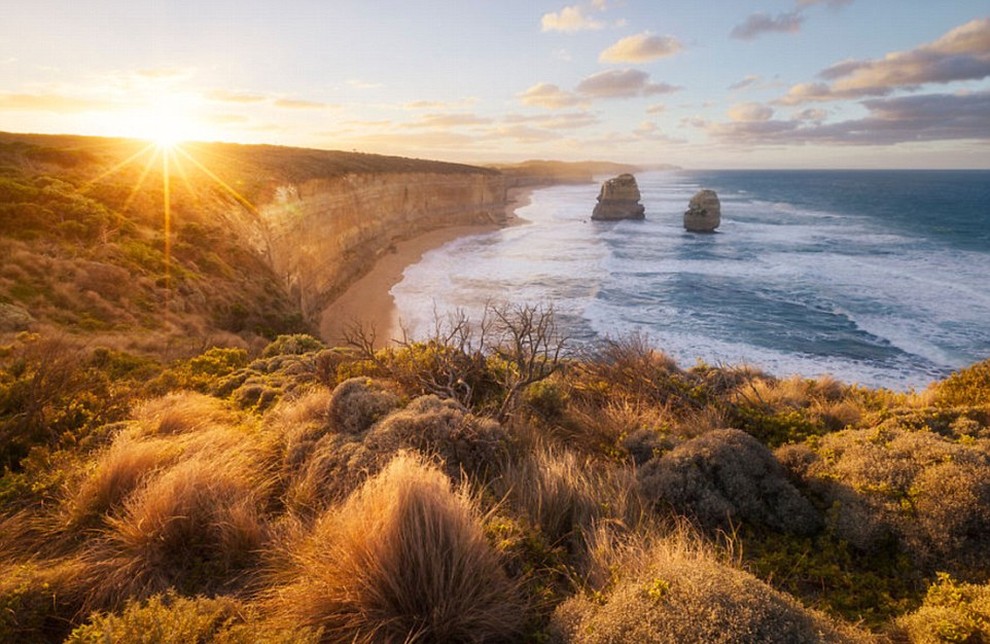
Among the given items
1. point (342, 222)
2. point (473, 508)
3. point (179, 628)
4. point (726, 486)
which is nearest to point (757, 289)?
point (342, 222)

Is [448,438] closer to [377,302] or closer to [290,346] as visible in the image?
[290,346]

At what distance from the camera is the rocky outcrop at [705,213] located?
181 feet

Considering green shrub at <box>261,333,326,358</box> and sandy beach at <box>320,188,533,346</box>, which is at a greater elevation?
green shrub at <box>261,333,326,358</box>

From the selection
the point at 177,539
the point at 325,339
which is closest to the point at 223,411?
the point at 177,539

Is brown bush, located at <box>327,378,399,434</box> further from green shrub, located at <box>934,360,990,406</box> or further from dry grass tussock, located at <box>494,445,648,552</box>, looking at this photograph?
green shrub, located at <box>934,360,990,406</box>

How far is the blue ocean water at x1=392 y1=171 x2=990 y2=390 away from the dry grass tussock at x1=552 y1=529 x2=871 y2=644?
11160 mm

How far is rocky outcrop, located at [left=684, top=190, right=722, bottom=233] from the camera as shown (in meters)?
55.2

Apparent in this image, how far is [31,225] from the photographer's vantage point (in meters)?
17.1

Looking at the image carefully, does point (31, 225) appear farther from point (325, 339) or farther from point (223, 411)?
point (223, 411)

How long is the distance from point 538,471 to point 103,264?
58.8 ft

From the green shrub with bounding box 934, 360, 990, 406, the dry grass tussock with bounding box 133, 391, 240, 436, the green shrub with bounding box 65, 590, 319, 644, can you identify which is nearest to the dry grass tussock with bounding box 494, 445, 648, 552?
the green shrub with bounding box 65, 590, 319, 644

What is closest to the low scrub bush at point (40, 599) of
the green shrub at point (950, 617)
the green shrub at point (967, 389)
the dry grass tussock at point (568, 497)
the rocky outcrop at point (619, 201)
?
the dry grass tussock at point (568, 497)

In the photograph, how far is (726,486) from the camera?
14.5ft

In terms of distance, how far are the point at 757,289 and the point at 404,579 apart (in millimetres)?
33017
